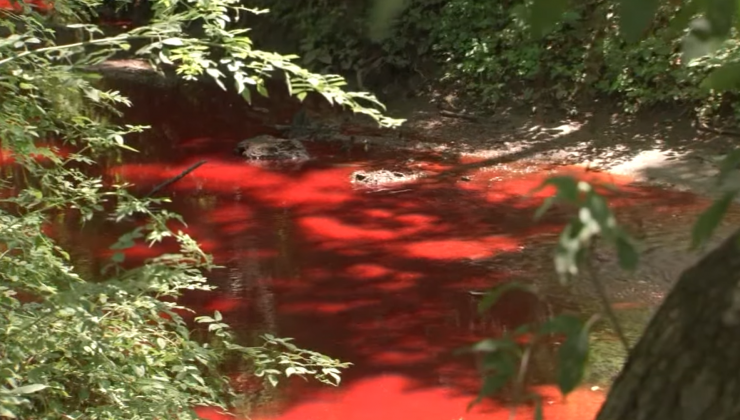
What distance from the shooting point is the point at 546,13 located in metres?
1.08

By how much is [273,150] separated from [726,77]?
9.60 meters

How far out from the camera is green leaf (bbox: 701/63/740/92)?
1.28 metres

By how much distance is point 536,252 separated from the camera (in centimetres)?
764

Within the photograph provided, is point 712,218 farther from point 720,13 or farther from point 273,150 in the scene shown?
point 273,150

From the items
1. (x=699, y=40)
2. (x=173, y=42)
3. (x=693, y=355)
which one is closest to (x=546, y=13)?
(x=699, y=40)

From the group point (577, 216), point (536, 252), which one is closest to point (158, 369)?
point (577, 216)

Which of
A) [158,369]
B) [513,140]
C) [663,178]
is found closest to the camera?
[158,369]

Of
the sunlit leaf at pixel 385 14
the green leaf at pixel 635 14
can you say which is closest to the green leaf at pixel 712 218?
the green leaf at pixel 635 14

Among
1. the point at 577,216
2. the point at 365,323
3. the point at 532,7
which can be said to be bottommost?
the point at 365,323

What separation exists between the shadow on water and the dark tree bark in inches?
156

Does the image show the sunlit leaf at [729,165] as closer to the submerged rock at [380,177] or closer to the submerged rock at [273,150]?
the submerged rock at [380,177]

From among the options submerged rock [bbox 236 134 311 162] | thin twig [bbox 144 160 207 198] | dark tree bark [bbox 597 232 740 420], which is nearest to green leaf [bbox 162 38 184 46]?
dark tree bark [bbox 597 232 740 420]

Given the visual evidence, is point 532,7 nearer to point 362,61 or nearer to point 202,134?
point 202,134

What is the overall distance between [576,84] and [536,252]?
169 inches
